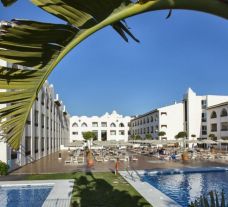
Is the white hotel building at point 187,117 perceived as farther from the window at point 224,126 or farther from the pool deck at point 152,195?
the pool deck at point 152,195

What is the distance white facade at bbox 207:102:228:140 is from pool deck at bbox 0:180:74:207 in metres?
48.5

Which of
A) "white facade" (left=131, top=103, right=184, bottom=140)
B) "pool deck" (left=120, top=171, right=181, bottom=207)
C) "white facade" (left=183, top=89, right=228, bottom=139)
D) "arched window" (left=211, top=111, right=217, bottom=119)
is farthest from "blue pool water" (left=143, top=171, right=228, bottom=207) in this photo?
"white facade" (left=131, top=103, right=184, bottom=140)

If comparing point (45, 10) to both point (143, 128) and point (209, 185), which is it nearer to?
point (209, 185)

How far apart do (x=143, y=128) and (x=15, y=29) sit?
89970 millimetres

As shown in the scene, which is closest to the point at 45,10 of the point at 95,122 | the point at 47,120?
the point at 47,120

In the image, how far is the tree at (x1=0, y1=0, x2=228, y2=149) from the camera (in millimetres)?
1573

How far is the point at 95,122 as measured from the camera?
320 feet

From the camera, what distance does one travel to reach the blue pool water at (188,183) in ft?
49.1

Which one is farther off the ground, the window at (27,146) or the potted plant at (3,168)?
the window at (27,146)

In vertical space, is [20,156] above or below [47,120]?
below

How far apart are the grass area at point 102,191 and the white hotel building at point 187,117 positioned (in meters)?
56.1

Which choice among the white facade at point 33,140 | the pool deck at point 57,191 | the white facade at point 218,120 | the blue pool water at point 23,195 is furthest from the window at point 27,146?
the white facade at point 218,120

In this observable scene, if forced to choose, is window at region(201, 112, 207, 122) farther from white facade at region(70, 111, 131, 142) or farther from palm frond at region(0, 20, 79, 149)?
palm frond at region(0, 20, 79, 149)

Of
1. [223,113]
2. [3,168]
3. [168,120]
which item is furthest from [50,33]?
[168,120]
